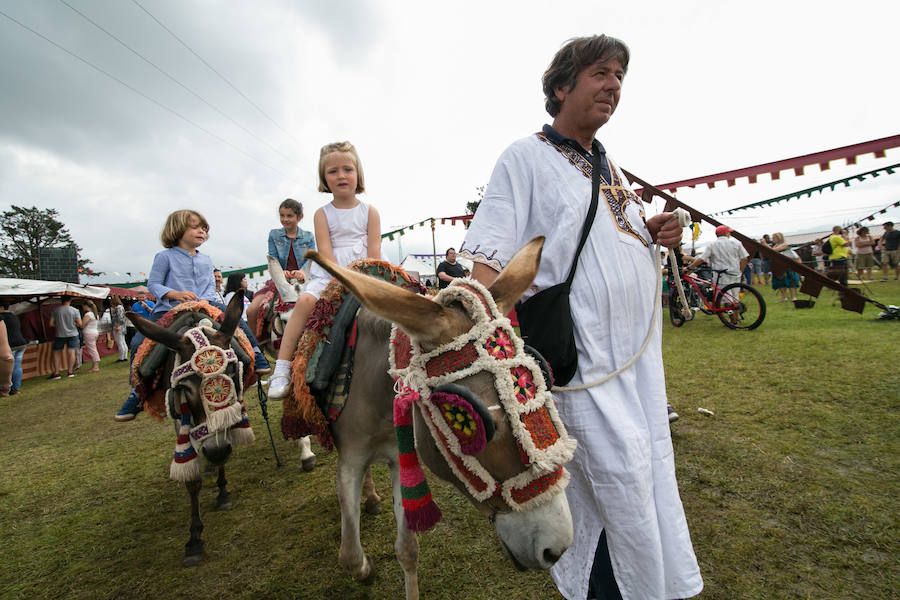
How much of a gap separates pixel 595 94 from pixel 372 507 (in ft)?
10.8

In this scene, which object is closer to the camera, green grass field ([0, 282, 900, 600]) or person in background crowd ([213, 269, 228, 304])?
green grass field ([0, 282, 900, 600])

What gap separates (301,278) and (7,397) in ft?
35.7

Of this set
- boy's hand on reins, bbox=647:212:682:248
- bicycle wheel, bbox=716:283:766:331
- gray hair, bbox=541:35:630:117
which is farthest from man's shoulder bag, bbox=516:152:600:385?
bicycle wheel, bbox=716:283:766:331

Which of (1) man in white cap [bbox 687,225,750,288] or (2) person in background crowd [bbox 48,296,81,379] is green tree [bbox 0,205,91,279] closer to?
(2) person in background crowd [bbox 48,296,81,379]

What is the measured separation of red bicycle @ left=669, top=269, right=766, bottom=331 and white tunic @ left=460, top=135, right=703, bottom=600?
7501 millimetres

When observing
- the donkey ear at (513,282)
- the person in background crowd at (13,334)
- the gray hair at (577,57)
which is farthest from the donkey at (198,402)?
the person in background crowd at (13,334)

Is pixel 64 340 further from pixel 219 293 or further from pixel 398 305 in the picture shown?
pixel 398 305

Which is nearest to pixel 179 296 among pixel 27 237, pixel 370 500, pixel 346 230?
pixel 346 230

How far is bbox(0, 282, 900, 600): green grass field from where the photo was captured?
2.18 m

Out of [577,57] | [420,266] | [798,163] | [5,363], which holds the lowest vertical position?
[5,363]

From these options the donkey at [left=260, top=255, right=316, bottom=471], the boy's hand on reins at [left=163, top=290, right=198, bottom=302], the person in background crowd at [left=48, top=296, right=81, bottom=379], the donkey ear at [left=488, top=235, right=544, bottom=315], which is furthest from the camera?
the person in background crowd at [left=48, top=296, right=81, bottom=379]

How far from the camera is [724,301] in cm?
830

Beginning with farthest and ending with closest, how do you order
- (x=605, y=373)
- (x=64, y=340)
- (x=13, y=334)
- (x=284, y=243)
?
(x=64, y=340) < (x=13, y=334) < (x=284, y=243) < (x=605, y=373)

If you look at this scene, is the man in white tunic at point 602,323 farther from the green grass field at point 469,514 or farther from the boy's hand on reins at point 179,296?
the boy's hand on reins at point 179,296
